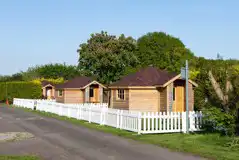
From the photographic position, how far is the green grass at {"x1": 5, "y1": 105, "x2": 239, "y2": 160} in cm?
1054

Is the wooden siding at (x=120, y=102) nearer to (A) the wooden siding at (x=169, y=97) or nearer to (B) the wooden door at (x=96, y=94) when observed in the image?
(A) the wooden siding at (x=169, y=97)

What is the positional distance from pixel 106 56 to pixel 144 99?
2212cm

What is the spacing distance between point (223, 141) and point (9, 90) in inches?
1801

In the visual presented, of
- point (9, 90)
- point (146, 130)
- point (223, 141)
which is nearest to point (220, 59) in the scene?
point (223, 141)

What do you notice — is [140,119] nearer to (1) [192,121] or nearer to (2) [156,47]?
(1) [192,121]

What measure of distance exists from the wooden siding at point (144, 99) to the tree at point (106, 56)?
20561mm

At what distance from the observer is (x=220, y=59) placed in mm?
13352

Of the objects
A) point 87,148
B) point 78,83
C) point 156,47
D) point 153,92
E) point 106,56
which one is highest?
point 156,47

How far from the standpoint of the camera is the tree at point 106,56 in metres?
45.9

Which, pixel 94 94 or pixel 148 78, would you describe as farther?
pixel 94 94

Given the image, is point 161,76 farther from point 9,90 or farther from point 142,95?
point 9,90

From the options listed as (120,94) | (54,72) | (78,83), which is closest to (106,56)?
(78,83)

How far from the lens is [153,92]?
80.6 ft

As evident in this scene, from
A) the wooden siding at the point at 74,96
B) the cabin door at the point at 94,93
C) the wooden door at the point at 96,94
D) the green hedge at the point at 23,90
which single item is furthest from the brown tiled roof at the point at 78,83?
the green hedge at the point at 23,90
